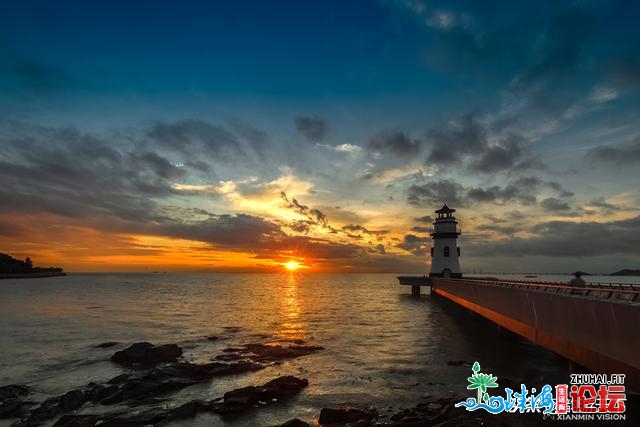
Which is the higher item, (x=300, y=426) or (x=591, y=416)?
(x=591, y=416)

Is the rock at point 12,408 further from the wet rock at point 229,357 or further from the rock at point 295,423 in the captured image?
the rock at point 295,423

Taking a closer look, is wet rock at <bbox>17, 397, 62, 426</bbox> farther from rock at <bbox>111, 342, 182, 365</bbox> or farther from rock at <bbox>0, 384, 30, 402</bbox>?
rock at <bbox>111, 342, 182, 365</bbox>

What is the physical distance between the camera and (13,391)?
15336 millimetres

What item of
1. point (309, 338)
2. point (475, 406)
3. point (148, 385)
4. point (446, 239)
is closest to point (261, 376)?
point (148, 385)

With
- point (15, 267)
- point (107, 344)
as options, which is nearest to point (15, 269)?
point (15, 267)

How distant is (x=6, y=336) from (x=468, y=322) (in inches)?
1504

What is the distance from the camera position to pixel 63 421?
12.0m

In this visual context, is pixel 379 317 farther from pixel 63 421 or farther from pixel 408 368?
pixel 63 421

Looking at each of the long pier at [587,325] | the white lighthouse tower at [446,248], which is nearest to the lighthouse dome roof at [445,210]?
the white lighthouse tower at [446,248]

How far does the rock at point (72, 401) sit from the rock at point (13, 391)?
96.6 inches

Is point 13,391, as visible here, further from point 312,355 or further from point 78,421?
point 312,355

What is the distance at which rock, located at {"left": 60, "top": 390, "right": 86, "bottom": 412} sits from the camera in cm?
1352

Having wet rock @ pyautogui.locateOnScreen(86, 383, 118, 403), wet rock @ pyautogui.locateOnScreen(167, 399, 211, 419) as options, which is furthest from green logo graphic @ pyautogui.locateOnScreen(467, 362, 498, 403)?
wet rock @ pyautogui.locateOnScreen(86, 383, 118, 403)

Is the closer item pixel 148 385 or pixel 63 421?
pixel 63 421
